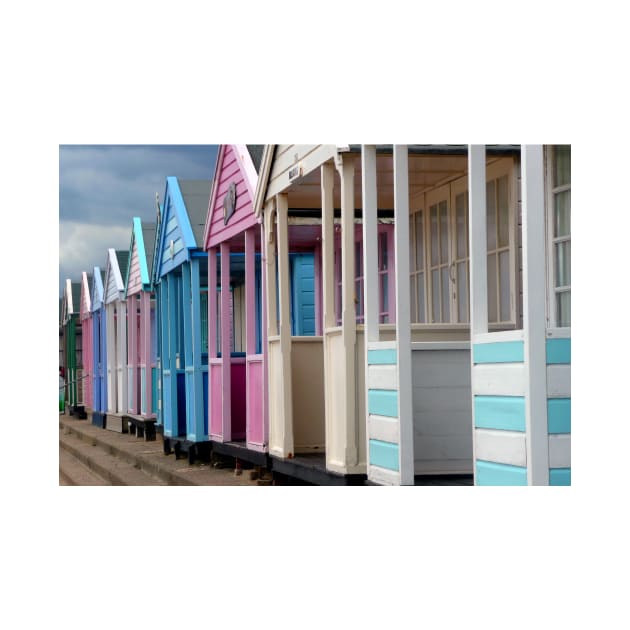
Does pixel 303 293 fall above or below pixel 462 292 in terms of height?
above

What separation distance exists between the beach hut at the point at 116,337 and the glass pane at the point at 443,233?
1204 cm

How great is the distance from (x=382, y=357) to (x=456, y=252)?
2.12 metres

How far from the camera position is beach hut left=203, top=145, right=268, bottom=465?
11.5m

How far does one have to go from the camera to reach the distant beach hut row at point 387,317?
21.1 ft

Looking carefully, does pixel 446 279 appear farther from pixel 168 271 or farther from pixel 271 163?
pixel 168 271

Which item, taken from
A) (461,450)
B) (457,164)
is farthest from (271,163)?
(461,450)

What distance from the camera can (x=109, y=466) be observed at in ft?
54.7

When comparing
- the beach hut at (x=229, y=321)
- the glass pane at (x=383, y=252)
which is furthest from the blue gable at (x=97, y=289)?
the glass pane at (x=383, y=252)

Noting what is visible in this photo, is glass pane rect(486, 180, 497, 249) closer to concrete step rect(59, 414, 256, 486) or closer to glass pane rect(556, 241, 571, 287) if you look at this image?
glass pane rect(556, 241, 571, 287)

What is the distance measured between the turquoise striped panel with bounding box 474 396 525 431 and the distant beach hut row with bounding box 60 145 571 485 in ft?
0.04

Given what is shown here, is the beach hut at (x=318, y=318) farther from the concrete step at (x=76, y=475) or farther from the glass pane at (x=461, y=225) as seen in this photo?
the concrete step at (x=76, y=475)

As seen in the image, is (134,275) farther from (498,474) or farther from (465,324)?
(498,474)

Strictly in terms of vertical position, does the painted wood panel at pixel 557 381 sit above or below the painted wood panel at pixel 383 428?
above

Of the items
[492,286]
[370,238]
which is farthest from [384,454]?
[492,286]
